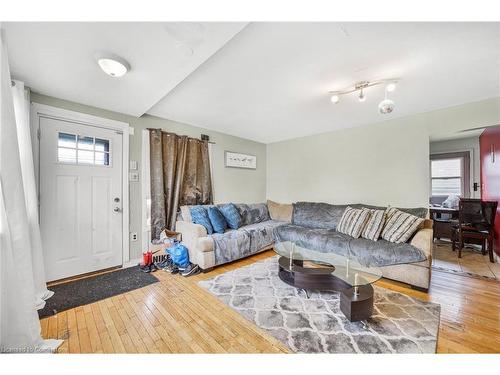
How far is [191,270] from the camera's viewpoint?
2486 millimetres

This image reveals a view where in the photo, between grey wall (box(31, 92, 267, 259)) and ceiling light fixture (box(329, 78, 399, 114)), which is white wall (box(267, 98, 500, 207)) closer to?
grey wall (box(31, 92, 267, 259))

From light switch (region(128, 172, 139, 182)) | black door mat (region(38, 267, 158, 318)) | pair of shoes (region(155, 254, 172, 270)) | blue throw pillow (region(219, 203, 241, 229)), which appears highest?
light switch (region(128, 172, 139, 182))

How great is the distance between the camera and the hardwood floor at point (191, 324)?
52.6 inches

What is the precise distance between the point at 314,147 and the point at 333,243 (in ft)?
6.78

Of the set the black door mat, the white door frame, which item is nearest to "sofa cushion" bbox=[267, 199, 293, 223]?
the black door mat

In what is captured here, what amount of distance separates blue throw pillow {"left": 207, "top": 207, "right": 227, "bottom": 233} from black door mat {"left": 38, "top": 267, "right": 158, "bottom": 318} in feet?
3.29

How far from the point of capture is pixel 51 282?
223 cm

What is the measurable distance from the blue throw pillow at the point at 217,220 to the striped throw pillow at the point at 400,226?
219 cm

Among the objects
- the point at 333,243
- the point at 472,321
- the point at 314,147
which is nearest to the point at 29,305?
the point at 333,243

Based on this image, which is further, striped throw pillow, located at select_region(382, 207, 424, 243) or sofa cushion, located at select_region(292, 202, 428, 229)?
sofa cushion, located at select_region(292, 202, 428, 229)

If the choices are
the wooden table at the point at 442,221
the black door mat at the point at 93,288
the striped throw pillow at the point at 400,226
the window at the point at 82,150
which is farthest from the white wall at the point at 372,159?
the window at the point at 82,150

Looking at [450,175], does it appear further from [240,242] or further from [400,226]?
[240,242]

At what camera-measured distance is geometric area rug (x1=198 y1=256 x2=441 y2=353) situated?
1.35 m

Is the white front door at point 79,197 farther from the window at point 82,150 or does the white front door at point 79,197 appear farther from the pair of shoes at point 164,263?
the pair of shoes at point 164,263
